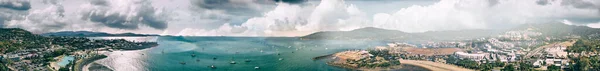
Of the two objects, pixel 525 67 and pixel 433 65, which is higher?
pixel 525 67

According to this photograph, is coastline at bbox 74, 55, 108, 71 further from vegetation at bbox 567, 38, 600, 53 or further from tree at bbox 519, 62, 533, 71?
vegetation at bbox 567, 38, 600, 53

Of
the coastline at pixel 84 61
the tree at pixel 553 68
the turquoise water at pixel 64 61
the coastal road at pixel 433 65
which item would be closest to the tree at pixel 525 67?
the tree at pixel 553 68

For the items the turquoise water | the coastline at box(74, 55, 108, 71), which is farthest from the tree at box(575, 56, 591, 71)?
the turquoise water

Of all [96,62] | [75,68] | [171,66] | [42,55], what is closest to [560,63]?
[171,66]

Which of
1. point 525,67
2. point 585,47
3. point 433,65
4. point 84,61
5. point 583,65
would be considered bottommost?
point 433,65

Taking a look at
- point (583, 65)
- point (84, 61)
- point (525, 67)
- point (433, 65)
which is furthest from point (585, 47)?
point (84, 61)

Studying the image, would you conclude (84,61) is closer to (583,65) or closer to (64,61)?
(64,61)

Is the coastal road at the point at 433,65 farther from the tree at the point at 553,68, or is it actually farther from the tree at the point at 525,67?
the tree at the point at 553,68

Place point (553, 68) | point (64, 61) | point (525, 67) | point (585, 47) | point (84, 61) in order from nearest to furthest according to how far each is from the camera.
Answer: point (553, 68) < point (525, 67) < point (585, 47) < point (64, 61) < point (84, 61)

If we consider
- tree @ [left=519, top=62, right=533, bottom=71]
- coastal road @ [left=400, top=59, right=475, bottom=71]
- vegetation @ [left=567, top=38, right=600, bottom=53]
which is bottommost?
coastal road @ [left=400, top=59, right=475, bottom=71]

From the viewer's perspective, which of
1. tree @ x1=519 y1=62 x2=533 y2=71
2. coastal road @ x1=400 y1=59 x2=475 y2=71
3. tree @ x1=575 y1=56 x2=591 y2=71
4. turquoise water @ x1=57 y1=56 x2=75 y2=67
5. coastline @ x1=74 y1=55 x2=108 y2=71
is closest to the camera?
tree @ x1=575 y1=56 x2=591 y2=71

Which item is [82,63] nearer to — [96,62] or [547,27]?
[96,62]
